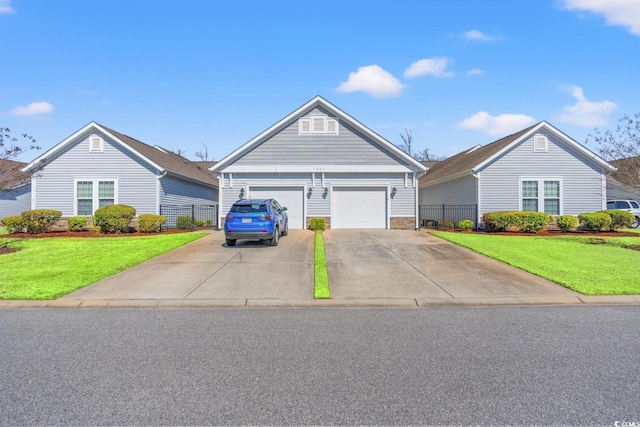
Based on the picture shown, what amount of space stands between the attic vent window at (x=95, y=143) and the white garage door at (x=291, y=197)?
880 centimetres

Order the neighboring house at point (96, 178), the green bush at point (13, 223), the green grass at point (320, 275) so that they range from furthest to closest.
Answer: the neighboring house at point (96, 178) < the green bush at point (13, 223) < the green grass at point (320, 275)

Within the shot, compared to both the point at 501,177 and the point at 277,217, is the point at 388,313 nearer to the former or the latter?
the point at 277,217

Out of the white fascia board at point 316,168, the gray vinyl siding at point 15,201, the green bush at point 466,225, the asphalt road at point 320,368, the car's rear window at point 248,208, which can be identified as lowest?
the asphalt road at point 320,368

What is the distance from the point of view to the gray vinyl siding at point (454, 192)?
20975mm

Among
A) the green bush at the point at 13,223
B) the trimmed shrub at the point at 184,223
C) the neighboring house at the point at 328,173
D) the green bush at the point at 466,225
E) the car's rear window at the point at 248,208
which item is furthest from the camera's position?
the trimmed shrub at the point at 184,223

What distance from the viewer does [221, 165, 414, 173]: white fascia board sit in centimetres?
1962

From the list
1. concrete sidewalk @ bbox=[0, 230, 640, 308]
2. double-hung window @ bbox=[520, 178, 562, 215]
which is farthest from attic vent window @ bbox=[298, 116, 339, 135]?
double-hung window @ bbox=[520, 178, 562, 215]

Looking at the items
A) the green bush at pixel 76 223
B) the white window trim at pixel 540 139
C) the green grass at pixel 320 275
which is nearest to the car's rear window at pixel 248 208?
the green grass at pixel 320 275

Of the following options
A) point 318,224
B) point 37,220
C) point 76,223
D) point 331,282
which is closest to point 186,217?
point 76,223

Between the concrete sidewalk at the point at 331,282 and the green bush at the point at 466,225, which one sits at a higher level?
the green bush at the point at 466,225

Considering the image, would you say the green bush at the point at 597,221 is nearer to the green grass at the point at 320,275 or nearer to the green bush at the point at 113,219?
the green grass at the point at 320,275

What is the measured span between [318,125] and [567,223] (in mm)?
13717

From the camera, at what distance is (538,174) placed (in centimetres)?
2039

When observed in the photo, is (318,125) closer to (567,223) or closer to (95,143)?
(95,143)
